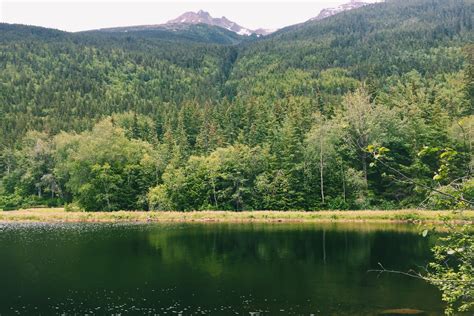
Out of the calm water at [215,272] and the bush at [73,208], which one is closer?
the calm water at [215,272]

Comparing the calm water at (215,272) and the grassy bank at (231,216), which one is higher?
the calm water at (215,272)

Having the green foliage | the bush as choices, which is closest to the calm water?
the green foliage

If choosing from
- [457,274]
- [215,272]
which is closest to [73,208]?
[215,272]

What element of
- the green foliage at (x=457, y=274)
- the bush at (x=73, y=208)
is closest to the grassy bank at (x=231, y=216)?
the bush at (x=73, y=208)

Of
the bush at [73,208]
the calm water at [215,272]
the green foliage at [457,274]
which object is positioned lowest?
the bush at [73,208]

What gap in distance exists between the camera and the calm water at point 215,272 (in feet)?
86.3

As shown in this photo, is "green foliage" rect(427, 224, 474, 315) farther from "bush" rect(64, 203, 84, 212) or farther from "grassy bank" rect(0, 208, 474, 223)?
"bush" rect(64, 203, 84, 212)

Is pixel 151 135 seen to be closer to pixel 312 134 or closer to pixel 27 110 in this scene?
pixel 312 134

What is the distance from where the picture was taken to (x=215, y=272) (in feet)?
116

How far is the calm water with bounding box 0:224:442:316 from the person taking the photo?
86.3ft

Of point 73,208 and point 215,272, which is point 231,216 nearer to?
point 73,208

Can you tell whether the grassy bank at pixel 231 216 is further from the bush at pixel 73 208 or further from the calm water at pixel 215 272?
the calm water at pixel 215 272

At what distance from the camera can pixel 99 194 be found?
88.6 meters

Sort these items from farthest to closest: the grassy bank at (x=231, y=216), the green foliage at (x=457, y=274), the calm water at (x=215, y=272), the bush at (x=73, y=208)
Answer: the bush at (x=73, y=208), the grassy bank at (x=231, y=216), the calm water at (x=215, y=272), the green foliage at (x=457, y=274)
